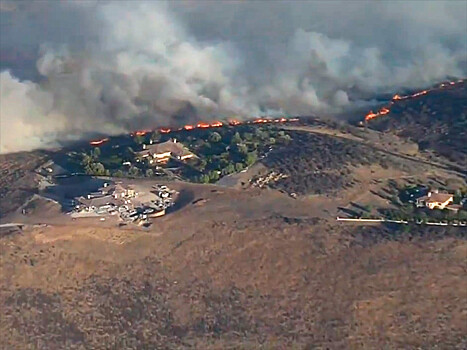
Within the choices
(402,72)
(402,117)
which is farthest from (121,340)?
(402,72)

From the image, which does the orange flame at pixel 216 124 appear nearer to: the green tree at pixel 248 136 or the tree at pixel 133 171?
the green tree at pixel 248 136

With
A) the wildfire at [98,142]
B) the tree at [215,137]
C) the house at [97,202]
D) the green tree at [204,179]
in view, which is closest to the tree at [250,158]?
the green tree at [204,179]

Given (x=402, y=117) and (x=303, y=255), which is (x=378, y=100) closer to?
(x=402, y=117)

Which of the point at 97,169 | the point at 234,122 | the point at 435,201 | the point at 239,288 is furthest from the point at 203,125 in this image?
the point at 239,288

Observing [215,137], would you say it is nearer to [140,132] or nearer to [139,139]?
[139,139]

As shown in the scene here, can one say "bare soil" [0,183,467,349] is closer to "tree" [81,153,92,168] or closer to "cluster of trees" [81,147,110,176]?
"cluster of trees" [81,147,110,176]

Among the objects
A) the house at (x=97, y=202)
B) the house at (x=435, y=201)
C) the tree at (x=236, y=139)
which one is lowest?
the house at (x=97, y=202)
